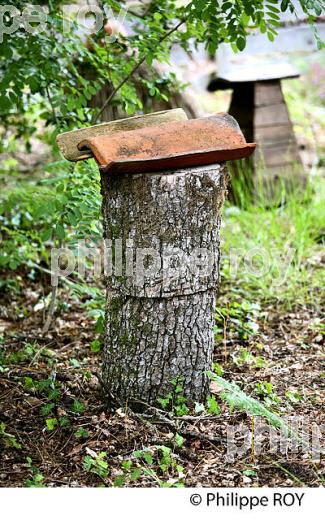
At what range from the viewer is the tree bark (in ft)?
8.35

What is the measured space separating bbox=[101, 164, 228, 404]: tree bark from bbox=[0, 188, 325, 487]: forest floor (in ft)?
0.50

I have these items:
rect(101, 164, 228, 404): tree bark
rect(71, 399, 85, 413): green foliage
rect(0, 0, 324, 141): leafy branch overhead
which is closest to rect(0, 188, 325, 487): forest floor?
rect(71, 399, 85, 413): green foliage

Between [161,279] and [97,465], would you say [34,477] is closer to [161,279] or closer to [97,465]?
[97,465]

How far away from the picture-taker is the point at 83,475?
8.28 feet

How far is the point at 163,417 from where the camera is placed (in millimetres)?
2740

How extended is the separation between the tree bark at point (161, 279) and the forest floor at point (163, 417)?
0.15 meters

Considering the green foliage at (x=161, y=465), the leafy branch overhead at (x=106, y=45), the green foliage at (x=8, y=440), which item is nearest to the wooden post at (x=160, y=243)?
the green foliage at (x=161, y=465)

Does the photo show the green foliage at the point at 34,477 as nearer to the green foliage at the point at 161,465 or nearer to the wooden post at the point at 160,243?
the green foliage at the point at 161,465

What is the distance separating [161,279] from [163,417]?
1.78 ft

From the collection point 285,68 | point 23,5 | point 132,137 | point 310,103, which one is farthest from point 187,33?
point 310,103

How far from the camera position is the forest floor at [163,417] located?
2.53 meters

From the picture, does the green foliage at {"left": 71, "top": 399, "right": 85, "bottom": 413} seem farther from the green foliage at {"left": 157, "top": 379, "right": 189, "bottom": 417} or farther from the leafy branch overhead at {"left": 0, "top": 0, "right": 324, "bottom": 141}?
the leafy branch overhead at {"left": 0, "top": 0, "right": 324, "bottom": 141}

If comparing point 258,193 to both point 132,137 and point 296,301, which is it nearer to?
point 296,301

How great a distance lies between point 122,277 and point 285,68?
3.53 metres
